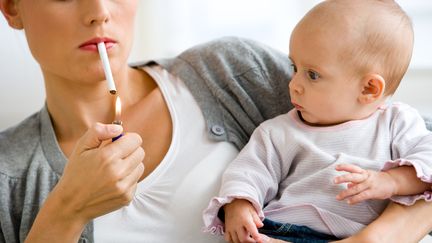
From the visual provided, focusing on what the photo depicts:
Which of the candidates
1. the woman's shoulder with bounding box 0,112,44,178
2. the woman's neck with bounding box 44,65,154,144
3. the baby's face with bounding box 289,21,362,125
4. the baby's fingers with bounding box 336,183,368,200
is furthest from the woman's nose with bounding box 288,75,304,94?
the woman's shoulder with bounding box 0,112,44,178

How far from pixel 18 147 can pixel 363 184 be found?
80cm

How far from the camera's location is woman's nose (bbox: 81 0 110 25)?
3.96 feet

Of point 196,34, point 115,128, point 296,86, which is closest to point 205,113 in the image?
point 296,86

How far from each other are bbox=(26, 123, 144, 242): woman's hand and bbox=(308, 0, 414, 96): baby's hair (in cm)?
42

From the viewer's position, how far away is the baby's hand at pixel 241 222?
3.64ft

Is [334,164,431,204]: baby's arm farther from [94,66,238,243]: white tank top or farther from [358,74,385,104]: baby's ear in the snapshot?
[94,66,238,243]: white tank top

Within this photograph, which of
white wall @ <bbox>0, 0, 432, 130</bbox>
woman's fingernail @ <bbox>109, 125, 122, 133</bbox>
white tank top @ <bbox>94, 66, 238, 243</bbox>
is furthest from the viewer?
white wall @ <bbox>0, 0, 432, 130</bbox>

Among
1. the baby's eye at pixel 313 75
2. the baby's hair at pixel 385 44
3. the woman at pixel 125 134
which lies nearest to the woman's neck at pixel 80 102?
the woman at pixel 125 134

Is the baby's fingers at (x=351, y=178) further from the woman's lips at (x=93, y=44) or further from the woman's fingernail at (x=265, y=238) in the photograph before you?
the woman's lips at (x=93, y=44)

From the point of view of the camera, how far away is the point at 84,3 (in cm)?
122

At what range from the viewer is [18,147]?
1.42m

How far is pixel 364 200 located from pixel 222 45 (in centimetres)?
57

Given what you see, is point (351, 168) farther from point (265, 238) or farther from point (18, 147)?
point (18, 147)

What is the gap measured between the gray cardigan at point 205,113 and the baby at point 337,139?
219 mm
